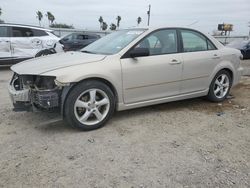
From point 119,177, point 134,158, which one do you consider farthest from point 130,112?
point 119,177

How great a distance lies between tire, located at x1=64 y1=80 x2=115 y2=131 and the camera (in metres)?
3.94

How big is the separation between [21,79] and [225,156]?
3.03 m

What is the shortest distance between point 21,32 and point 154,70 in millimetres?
7282

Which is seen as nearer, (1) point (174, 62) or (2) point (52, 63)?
(2) point (52, 63)

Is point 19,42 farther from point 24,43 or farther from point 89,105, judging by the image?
point 89,105

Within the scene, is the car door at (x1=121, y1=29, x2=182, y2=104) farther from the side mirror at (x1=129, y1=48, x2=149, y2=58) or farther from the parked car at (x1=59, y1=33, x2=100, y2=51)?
the parked car at (x1=59, y1=33, x2=100, y2=51)

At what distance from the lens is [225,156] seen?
3.39 meters

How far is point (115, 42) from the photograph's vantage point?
4820 millimetres

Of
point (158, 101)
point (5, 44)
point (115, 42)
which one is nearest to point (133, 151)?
point (158, 101)

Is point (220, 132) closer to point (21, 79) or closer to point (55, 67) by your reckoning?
point (55, 67)

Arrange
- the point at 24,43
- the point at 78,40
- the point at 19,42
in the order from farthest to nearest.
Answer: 1. the point at 78,40
2. the point at 24,43
3. the point at 19,42

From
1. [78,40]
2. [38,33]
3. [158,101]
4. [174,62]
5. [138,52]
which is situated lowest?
[158,101]

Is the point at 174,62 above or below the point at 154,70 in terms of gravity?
above

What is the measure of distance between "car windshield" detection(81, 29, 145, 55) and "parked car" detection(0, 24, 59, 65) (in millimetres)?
5846
